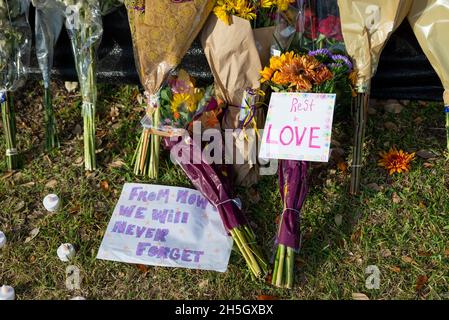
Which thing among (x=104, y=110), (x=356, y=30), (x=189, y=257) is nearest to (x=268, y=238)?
(x=189, y=257)

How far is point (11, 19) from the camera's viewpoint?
362cm

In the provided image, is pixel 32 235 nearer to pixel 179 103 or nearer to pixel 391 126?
pixel 179 103

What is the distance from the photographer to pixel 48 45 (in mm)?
3762

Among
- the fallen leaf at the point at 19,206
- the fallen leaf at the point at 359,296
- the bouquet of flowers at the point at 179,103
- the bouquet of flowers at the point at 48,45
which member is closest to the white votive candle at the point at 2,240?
the fallen leaf at the point at 19,206

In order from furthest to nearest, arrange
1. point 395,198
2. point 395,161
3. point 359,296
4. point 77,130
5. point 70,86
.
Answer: point 70,86 → point 77,130 → point 395,161 → point 395,198 → point 359,296

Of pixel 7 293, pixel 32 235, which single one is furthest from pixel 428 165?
pixel 7 293

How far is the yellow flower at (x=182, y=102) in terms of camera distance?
3381 millimetres

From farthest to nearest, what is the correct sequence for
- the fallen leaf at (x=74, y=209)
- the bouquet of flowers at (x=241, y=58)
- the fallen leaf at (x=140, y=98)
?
the fallen leaf at (x=140, y=98) → the fallen leaf at (x=74, y=209) → the bouquet of flowers at (x=241, y=58)

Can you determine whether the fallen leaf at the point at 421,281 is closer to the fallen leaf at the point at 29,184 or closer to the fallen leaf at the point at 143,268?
the fallen leaf at the point at 143,268

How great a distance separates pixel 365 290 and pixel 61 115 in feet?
7.39

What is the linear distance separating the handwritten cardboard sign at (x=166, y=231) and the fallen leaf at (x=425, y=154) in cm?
123

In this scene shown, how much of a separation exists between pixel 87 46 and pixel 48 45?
0.33 m

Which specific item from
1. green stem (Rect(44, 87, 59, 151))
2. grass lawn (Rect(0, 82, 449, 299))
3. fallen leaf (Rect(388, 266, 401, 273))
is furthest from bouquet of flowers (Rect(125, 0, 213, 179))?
fallen leaf (Rect(388, 266, 401, 273))

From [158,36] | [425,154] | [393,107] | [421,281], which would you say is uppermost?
[158,36]
